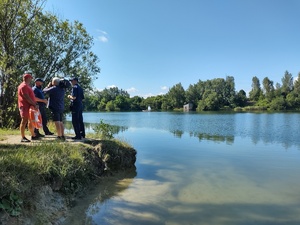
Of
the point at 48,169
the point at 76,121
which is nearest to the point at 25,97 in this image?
the point at 76,121

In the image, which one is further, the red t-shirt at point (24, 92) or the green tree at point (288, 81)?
the green tree at point (288, 81)

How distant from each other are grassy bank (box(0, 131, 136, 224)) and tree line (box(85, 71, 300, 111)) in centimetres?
9890

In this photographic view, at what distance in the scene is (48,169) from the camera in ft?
19.0

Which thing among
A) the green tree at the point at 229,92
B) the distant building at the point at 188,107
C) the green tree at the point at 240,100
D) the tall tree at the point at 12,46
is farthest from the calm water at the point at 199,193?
the green tree at the point at 240,100

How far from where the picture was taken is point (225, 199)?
7234 millimetres

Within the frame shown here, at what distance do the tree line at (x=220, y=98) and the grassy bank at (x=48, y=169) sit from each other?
98.9m

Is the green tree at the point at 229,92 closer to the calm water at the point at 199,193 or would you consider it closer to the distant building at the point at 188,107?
the distant building at the point at 188,107

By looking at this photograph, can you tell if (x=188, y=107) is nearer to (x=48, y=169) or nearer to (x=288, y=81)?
(x=288, y=81)

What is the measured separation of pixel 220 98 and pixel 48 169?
106 meters

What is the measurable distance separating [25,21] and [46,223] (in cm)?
1542

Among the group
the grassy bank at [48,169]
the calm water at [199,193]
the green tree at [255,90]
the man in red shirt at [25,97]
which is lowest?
the calm water at [199,193]

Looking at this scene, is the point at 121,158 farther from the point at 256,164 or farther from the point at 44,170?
the point at 256,164

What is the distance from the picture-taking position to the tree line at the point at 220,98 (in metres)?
103

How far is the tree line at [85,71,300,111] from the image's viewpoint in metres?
103
